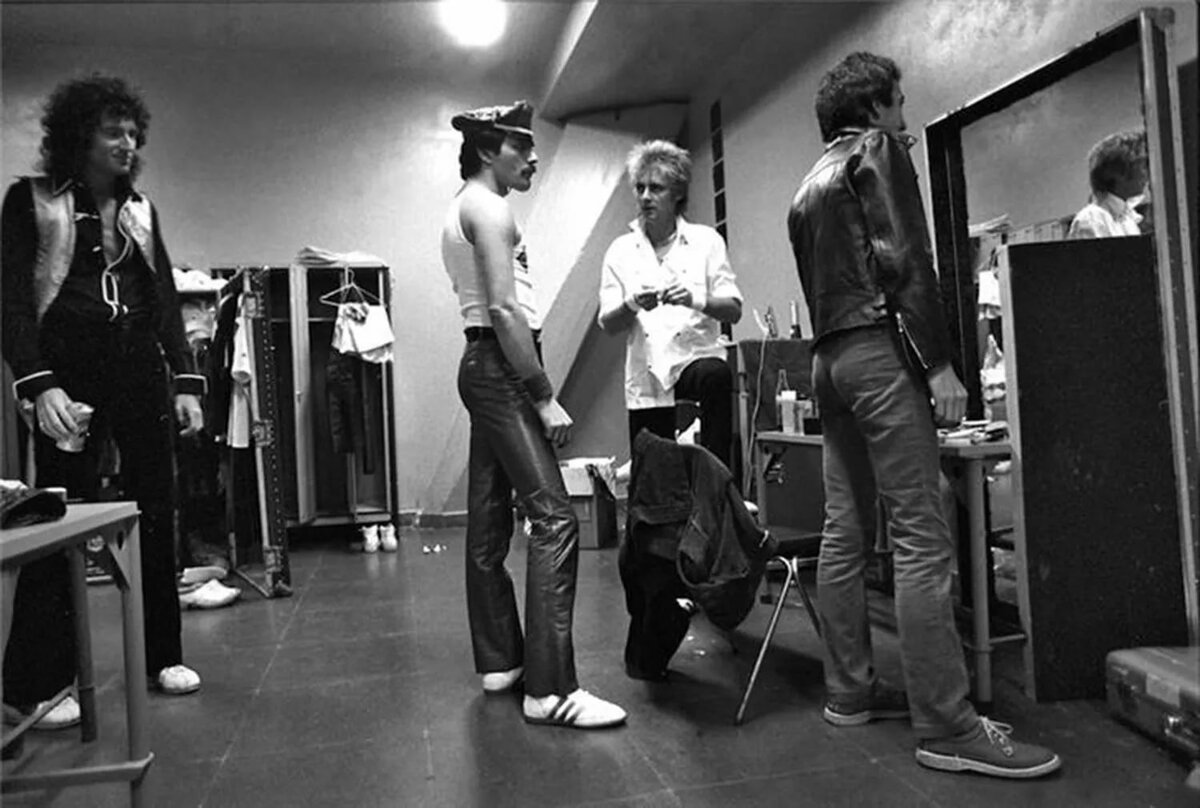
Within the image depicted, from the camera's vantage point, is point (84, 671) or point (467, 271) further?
point (467, 271)

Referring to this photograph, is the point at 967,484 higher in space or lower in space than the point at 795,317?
lower

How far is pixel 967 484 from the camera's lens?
217 cm

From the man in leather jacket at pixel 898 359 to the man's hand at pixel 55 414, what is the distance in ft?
5.95

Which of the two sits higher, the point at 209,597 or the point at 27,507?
the point at 27,507

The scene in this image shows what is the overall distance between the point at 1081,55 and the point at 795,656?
1.87 m

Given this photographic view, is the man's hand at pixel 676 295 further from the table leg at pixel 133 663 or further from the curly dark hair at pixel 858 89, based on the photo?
the table leg at pixel 133 663

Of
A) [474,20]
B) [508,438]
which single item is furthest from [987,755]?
[474,20]

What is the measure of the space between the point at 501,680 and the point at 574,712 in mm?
372

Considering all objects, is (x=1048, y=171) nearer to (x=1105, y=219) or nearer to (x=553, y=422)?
(x=1105, y=219)

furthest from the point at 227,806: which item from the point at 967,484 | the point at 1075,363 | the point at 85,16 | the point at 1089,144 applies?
the point at 85,16

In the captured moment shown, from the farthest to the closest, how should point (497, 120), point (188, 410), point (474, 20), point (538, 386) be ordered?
1. point (474, 20)
2. point (188, 410)
3. point (497, 120)
4. point (538, 386)

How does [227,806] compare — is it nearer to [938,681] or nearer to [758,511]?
[938,681]

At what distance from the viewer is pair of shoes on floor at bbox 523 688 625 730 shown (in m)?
2.06

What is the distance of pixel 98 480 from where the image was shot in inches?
90.2
